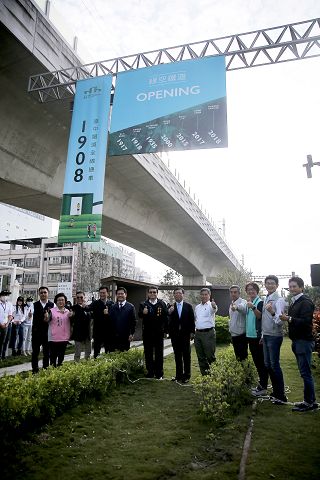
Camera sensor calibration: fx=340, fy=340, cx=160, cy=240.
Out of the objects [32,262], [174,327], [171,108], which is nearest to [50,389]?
Result: [174,327]

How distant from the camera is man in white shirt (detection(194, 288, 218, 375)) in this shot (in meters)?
7.22

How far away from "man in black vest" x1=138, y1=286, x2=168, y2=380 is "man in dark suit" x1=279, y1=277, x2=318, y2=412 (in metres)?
2.98

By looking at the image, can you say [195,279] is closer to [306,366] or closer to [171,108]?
[171,108]

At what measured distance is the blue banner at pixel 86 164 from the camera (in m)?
8.77

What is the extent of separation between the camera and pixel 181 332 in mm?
7500

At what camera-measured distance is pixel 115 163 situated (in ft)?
43.1

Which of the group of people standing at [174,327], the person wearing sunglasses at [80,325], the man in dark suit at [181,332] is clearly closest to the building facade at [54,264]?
the person wearing sunglasses at [80,325]

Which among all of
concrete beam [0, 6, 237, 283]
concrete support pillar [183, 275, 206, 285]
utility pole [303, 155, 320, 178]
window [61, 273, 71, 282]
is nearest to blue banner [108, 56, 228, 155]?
concrete beam [0, 6, 237, 283]

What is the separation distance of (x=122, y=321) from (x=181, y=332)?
1.36 metres

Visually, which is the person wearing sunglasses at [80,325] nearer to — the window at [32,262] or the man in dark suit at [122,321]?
the man in dark suit at [122,321]

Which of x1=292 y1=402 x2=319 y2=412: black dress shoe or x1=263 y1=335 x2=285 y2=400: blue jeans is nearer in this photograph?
x1=292 y1=402 x2=319 y2=412: black dress shoe

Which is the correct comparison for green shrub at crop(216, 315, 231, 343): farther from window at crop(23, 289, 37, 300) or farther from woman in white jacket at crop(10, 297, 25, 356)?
window at crop(23, 289, 37, 300)

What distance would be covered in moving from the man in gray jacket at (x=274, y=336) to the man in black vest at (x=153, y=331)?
99.0 inches

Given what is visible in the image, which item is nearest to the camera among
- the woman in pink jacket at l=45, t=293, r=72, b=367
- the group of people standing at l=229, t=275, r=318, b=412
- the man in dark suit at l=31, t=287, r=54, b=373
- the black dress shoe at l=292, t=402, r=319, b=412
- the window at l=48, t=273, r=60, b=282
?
the black dress shoe at l=292, t=402, r=319, b=412
